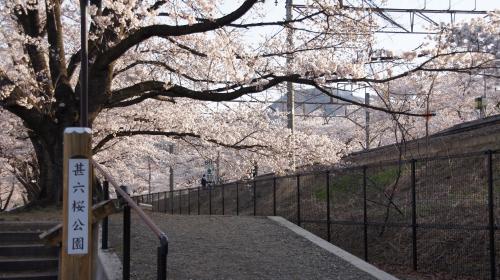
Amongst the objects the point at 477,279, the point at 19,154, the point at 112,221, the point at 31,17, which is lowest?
the point at 477,279

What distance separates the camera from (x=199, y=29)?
40.4 feet

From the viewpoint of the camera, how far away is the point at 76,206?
573 cm

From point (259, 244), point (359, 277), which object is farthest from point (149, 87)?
point (359, 277)

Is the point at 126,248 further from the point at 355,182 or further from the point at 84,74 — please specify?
the point at 355,182

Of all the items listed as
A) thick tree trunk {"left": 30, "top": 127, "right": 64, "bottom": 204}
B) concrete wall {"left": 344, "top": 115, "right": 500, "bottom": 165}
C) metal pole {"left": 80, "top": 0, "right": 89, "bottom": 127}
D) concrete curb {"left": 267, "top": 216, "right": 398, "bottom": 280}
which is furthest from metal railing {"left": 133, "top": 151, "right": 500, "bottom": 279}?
metal pole {"left": 80, "top": 0, "right": 89, "bottom": 127}

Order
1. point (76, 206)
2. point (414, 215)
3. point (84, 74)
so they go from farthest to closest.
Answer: point (414, 215) → point (84, 74) → point (76, 206)

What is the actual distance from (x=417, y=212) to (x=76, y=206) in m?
7.48

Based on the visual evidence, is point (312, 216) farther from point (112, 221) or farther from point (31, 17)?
point (31, 17)

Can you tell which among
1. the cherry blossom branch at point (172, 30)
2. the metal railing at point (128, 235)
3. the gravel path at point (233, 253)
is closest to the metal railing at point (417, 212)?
the gravel path at point (233, 253)

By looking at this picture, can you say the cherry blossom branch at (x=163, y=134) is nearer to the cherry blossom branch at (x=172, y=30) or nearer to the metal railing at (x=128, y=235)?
the cherry blossom branch at (x=172, y=30)

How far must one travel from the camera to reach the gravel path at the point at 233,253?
8.34 meters

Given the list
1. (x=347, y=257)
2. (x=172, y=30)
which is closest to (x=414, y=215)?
(x=347, y=257)

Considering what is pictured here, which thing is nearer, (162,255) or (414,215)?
(162,255)

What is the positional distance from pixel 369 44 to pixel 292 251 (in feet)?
21.8
